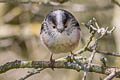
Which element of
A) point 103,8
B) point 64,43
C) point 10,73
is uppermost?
point 103,8

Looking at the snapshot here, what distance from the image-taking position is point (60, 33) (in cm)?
363

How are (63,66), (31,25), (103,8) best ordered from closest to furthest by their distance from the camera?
(63,66)
(103,8)
(31,25)

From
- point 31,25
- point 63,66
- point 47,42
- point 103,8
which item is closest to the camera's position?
point 63,66

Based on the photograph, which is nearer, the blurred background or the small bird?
the small bird

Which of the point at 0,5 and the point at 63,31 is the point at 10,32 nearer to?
Result: the point at 0,5

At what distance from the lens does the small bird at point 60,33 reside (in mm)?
3637

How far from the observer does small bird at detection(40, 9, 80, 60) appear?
3.64 meters

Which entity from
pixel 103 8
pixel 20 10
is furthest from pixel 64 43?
pixel 20 10

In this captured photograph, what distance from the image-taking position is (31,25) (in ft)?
21.9

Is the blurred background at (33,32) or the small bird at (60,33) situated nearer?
the small bird at (60,33)

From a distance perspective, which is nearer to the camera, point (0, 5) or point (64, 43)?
point (64, 43)

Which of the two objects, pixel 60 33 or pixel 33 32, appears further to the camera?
pixel 33 32

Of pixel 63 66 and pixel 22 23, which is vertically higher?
pixel 22 23

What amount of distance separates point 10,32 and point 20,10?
0.46m
